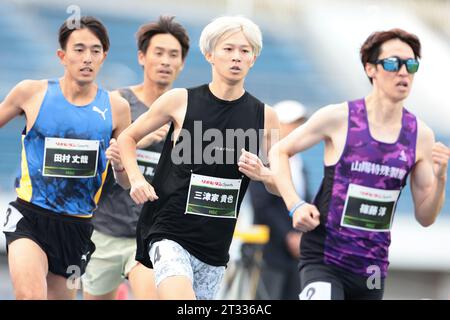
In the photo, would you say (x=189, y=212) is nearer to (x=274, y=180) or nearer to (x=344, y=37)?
(x=274, y=180)

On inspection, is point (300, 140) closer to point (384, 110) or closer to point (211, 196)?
point (384, 110)

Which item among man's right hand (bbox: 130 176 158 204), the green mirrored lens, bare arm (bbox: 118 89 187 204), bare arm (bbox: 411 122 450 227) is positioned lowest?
man's right hand (bbox: 130 176 158 204)

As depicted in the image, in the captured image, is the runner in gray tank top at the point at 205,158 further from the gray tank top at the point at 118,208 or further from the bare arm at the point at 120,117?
the gray tank top at the point at 118,208

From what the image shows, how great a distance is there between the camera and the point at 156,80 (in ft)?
23.2

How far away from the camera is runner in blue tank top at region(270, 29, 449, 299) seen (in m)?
5.82

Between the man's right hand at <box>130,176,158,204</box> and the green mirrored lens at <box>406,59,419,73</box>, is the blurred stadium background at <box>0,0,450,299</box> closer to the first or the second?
the green mirrored lens at <box>406,59,419,73</box>

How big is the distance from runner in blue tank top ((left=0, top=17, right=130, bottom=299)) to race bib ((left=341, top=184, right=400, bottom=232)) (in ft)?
4.62

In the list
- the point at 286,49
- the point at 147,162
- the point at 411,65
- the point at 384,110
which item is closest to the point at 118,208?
the point at 147,162

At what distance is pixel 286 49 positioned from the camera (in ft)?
65.8

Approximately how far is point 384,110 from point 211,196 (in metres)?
1.20

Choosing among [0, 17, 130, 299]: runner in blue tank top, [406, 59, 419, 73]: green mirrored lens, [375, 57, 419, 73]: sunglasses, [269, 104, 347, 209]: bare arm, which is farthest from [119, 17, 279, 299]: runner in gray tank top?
[406, 59, 419, 73]: green mirrored lens
